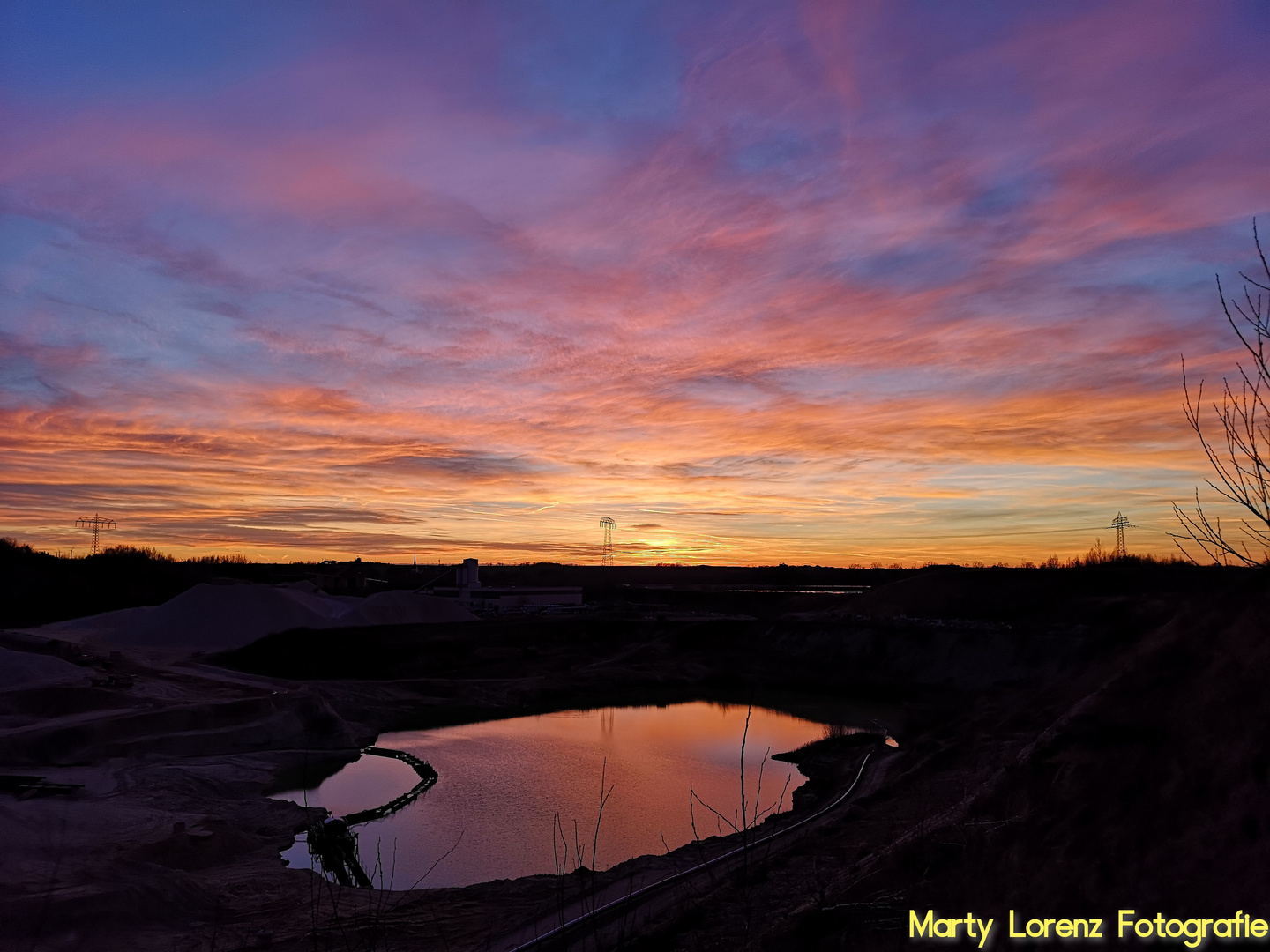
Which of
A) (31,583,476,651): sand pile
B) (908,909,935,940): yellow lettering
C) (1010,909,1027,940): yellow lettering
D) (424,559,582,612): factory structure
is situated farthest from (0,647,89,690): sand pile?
(424,559,582,612): factory structure

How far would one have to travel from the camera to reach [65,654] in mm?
41281

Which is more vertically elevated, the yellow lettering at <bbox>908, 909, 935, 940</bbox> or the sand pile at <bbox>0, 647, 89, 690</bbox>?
the yellow lettering at <bbox>908, 909, 935, 940</bbox>

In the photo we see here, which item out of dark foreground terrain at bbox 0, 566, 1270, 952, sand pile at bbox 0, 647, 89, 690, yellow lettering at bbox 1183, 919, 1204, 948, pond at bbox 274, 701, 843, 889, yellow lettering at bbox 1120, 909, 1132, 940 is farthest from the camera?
sand pile at bbox 0, 647, 89, 690

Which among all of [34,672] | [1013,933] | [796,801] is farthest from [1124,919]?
[34,672]

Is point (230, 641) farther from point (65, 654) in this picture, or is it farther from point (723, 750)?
point (723, 750)

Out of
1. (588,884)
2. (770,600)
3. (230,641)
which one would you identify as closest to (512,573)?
(770,600)

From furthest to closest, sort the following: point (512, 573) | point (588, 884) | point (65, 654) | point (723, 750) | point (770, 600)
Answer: point (512, 573)
point (770, 600)
point (65, 654)
point (723, 750)
point (588, 884)

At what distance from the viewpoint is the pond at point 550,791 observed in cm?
1919

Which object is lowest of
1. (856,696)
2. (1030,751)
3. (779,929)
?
(856,696)

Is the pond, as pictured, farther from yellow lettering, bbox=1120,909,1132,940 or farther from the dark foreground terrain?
yellow lettering, bbox=1120,909,1132,940

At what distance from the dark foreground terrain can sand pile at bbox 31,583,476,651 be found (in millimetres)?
11971

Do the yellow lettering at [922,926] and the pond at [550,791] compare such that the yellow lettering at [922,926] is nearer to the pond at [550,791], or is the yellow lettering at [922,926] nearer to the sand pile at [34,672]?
the pond at [550,791]

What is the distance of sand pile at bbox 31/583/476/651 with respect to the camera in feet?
200

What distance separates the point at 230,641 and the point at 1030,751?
6272cm
